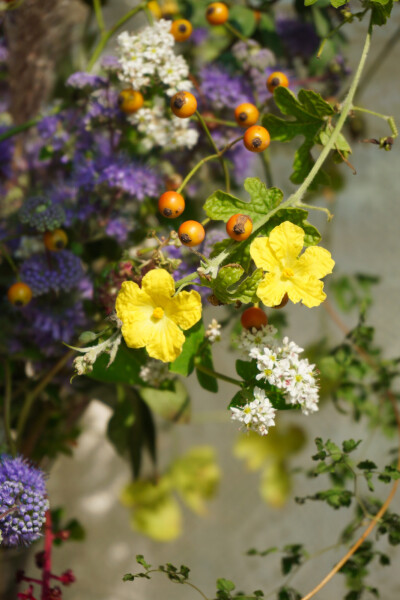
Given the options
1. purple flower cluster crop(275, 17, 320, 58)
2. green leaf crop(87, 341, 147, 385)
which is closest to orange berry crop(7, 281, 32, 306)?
green leaf crop(87, 341, 147, 385)

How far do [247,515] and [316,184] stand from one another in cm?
61

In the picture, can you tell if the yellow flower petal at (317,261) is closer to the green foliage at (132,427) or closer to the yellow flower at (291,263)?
the yellow flower at (291,263)

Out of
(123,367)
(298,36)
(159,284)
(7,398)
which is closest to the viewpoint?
(159,284)

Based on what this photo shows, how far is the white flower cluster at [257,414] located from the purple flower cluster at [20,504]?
0.18m

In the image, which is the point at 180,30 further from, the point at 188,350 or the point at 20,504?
the point at 20,504

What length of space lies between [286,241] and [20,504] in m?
0.29

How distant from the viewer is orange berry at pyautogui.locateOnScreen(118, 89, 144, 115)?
0.59 meters

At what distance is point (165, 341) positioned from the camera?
448mm

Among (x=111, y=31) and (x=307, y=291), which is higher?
(x=111, y=31)

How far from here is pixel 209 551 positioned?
37.2 inches

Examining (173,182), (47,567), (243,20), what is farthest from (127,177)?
(47,567)

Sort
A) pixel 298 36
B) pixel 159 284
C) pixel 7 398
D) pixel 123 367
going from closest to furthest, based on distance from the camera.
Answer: pixel 159 284 < pixel 123 367 < pixel 7 398 < pixel 298 36

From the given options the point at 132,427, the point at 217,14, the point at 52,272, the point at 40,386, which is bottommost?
the point at 132,427

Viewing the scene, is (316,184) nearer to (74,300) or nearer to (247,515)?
(74,300)
